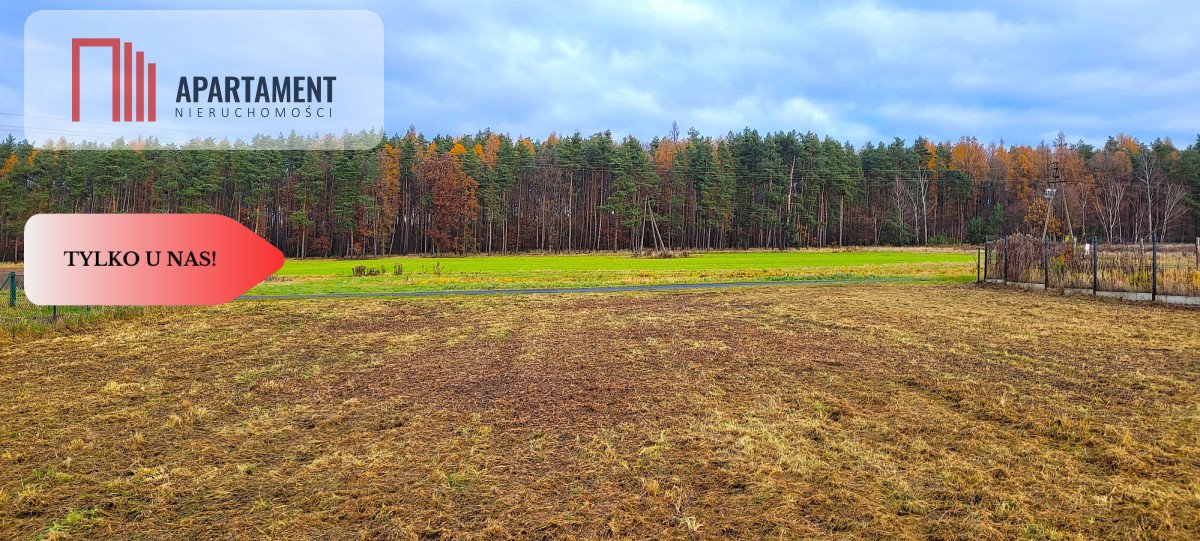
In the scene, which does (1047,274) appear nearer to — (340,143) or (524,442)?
(524,442)

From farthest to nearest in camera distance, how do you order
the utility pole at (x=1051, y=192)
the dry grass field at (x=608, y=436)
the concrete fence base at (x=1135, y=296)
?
the utility pole at (x=1051, y=192) < the concrete fence base at (x=1135, y=296) < the dry grass field at (x=608, y=436)

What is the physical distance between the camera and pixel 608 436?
530 cm

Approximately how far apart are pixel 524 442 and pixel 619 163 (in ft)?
226

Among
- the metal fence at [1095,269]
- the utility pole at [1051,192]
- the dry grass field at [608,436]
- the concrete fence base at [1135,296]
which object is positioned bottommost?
the dry grass field at [608,436]

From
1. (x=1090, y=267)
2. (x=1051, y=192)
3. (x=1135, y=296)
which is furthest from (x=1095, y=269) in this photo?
(x=1051, y=192)

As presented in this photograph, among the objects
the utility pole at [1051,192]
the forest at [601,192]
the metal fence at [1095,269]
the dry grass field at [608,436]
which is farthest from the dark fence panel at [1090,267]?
the forest at [601,192]

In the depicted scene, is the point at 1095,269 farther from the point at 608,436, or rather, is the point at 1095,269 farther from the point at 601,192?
the point at 601,192

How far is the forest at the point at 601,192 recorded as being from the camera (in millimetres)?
65625

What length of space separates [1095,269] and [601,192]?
62.6 m

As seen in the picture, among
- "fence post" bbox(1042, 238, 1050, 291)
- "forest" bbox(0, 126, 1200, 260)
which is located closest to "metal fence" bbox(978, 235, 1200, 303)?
"fence post" bbox(1042, 238, 1050, 291)

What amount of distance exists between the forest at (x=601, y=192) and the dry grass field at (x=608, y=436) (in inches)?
2360

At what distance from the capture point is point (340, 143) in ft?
267

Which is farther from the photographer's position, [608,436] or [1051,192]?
[1051,192]

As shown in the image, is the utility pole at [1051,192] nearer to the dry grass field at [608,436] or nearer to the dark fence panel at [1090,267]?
the dark fence panel at [1090,267]
